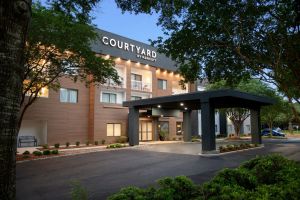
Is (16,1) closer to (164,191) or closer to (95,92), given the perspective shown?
(164,191)

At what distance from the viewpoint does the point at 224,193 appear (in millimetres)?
5770

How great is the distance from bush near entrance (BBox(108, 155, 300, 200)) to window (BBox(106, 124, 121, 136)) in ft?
87.1

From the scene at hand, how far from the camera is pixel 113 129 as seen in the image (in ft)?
112

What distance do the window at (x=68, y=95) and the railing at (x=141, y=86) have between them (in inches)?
313

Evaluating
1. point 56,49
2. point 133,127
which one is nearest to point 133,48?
point 133,127

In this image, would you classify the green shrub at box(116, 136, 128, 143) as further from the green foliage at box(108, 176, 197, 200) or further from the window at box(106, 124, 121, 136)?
the green foliage at box(108, 176, 197, 200)

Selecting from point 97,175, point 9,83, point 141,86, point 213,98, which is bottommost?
point 97,175

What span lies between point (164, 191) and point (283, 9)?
7627mm

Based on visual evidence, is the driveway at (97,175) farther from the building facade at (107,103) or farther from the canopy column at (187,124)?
the canopy column at (187,124)

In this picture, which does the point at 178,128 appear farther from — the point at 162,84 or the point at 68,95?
the point at 68,95

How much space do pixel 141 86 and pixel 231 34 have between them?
27.3 m

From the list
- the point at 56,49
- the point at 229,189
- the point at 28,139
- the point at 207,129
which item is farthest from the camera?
the point at 28,139

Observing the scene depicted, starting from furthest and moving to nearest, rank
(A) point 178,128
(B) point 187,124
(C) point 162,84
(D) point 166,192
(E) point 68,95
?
(A) point 178,128
(C) point 162,84
(B) point 187,124
(E) point 68,95
(D) point 166,192

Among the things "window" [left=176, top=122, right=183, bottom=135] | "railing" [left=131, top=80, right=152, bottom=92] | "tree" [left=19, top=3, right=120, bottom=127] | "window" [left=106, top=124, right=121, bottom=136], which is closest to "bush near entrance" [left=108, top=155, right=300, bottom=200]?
"tree" [left=19, top=3, right=120, bottom=127]
